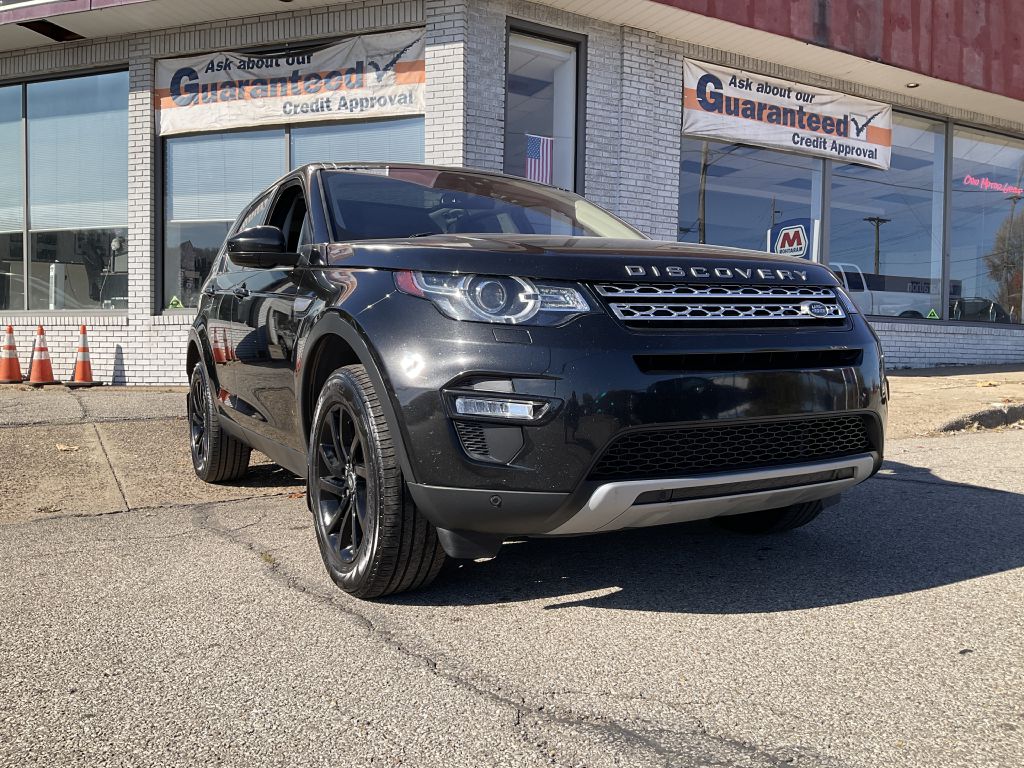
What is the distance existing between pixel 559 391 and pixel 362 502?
880 millimetres

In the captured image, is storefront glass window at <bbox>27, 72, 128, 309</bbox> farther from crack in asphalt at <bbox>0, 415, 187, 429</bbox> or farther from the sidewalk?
the sidewalk

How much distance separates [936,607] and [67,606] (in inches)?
113

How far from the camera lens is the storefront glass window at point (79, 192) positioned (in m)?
11.4

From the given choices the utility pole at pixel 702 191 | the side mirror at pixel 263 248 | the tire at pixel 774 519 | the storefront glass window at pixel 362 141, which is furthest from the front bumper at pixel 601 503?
the utility pole at pixel 702 191

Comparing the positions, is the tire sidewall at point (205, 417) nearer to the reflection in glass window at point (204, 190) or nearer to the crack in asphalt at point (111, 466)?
the crack in asphalt at point (111, 466)

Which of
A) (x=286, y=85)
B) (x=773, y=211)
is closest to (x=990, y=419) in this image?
(x=773, y=211)

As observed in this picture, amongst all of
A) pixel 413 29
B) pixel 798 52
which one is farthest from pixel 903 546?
pixel 798 52

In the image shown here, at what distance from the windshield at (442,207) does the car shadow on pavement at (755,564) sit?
1343mm

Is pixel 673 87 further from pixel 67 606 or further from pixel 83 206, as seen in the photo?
pixel 67 606

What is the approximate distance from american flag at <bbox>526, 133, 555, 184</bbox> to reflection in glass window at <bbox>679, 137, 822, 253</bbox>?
1898 millimetres

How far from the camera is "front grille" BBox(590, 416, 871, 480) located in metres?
2.68

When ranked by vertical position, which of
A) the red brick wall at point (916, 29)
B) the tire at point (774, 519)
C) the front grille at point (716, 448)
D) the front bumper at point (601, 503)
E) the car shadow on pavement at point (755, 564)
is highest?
the red brick wall at point (916, 29)

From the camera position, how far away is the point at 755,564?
345 cm

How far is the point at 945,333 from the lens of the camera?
45.8 ft
